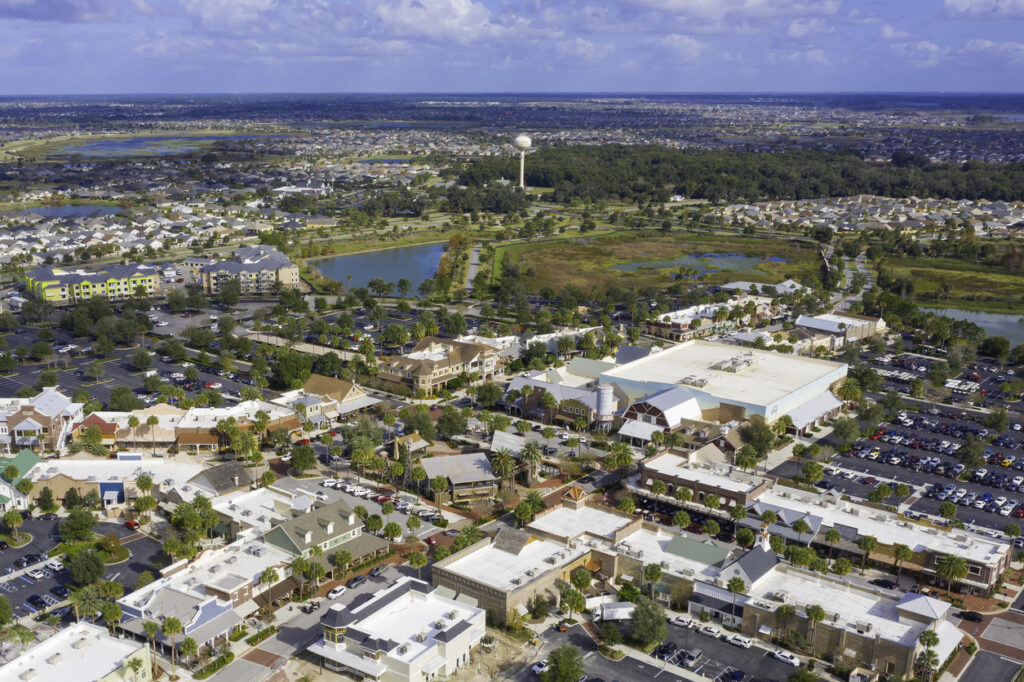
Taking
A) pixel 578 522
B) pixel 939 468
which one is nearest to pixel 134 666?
pixel 578 522

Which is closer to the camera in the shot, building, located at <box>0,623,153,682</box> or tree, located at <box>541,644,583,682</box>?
building, located at <box>0,623,153,682</box>

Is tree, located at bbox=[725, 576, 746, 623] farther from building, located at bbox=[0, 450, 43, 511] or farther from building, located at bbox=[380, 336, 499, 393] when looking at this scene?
building, located at bbox=[0, 450, 43, 511]

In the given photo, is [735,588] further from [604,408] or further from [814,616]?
[604,408]

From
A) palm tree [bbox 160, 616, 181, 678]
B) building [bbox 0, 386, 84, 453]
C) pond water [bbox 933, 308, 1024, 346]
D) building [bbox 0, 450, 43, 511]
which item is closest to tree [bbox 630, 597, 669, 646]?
palm tree [bbox 160, 616, 181, 678]

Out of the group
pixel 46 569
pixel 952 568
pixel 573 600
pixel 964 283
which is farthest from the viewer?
pixel 964 283

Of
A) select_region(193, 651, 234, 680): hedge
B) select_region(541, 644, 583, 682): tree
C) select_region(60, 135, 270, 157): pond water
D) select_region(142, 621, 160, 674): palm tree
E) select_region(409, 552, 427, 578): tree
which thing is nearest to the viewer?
select_region(541, 644, 583, 682): tree

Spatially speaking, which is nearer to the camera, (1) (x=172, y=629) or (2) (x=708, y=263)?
(1) (x=172, y=629)
